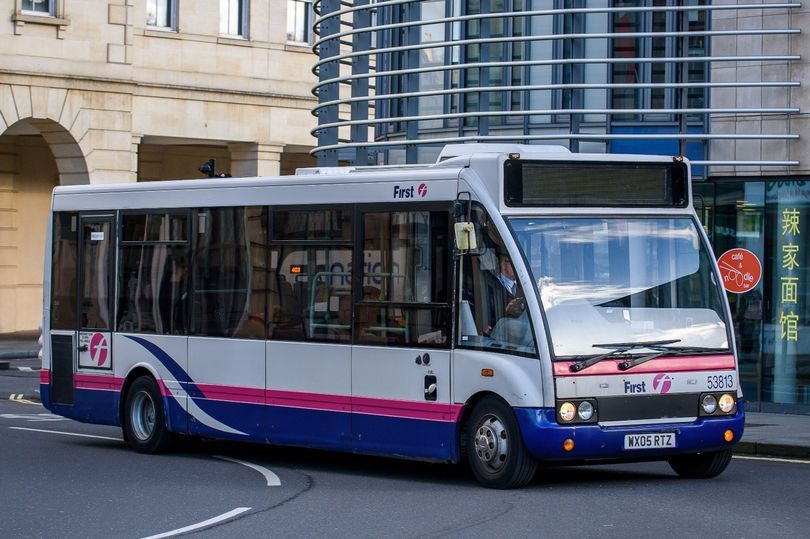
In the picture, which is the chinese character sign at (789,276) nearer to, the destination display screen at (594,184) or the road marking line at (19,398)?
the destination display screen at (594,184)

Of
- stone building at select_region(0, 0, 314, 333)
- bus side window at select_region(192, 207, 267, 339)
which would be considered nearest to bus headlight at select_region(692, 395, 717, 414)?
bus side window at select_region(192, 207, 267, 339)

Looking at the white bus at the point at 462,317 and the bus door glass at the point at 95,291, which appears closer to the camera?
the white bus at the point at 462,317

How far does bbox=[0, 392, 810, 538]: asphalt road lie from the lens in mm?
10641

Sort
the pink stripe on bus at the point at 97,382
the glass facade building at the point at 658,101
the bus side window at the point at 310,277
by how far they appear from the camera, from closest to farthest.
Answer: the bus side window at the point at 310,277 < the pink stripe on bus at the point at 97,382 < the glass facade building at the point at 658,101

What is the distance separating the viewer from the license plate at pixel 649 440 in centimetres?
1233

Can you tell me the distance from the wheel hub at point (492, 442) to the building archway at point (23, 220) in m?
27.0

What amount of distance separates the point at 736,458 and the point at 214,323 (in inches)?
197

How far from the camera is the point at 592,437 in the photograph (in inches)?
481

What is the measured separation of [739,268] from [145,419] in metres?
7.33

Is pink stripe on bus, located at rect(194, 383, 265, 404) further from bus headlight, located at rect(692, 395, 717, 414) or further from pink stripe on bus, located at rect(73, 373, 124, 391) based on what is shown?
bus headlight, located at rect(692, 395, 717, 414)

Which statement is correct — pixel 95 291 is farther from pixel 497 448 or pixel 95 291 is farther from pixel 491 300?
pixel 497 448

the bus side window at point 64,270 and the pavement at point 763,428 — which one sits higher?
the bus side window at point 64,270

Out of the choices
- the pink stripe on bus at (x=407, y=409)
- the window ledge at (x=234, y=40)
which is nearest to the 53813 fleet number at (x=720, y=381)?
the pink stripe on bus at (x=407, y=409)

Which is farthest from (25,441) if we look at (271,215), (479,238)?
(479,238)
